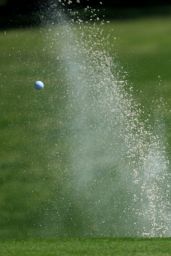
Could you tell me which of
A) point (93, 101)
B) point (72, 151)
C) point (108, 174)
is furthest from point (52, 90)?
point (108, 174)

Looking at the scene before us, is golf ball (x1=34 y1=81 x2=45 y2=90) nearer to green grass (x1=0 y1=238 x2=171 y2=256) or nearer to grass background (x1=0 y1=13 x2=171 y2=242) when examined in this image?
grass background (x1=0 y1=13 x2=171 y2=242)

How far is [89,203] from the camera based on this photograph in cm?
534

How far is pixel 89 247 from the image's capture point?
433 cm

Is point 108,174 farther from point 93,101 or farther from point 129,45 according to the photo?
point 129,45

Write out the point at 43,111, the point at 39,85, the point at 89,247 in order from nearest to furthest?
the point at 89,247 < the point at 43,111 < the point at 39,85

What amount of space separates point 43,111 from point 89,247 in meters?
2.22

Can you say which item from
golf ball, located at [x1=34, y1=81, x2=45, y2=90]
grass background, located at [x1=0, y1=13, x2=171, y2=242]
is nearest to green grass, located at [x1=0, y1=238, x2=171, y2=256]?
grass background, located at [x1=0, y1=13, x2=171, y2=242]

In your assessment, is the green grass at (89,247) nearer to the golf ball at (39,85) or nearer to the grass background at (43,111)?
the grass background at (43,111)

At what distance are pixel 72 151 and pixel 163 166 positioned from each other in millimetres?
708

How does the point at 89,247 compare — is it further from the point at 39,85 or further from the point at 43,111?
the point at 39,85

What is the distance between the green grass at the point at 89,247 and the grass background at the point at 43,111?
9 centimetres

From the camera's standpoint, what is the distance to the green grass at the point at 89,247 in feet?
14.0

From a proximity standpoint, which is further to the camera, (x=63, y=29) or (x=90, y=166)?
(x=63, y=29)

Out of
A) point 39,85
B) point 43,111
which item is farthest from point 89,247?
point 39,85
